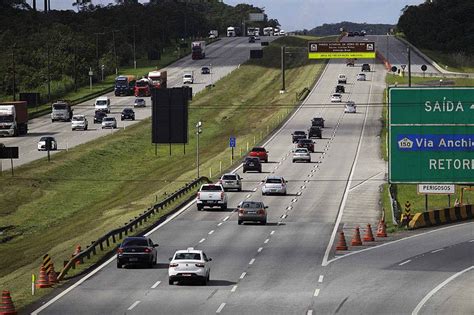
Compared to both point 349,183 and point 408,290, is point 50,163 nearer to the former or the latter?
point 349,183

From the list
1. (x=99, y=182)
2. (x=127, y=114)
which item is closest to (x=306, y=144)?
(x=99, y=182)

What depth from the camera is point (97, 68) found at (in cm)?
19950

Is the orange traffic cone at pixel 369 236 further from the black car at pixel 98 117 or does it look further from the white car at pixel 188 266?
the black car at pixel 98 117

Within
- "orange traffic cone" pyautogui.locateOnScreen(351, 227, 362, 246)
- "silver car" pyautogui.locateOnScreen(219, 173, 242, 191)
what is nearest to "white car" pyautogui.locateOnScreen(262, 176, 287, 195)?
"silver car" pyautogui.locateOnScreen(219, 173, 242, 191)

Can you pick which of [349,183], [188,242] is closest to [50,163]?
[349,183]

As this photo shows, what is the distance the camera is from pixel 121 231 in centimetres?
6209

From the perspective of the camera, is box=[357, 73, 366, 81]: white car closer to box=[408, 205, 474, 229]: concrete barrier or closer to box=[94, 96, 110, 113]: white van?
box=[94, 96, 110, 113]: white van

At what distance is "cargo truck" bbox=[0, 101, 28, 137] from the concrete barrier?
63.0 meters

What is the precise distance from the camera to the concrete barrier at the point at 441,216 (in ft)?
223

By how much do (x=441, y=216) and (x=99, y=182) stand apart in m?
39.4

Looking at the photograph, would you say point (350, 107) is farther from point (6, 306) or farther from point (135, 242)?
point (6, 306)

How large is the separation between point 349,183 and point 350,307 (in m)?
48.2

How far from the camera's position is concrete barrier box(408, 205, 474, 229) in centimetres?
6794

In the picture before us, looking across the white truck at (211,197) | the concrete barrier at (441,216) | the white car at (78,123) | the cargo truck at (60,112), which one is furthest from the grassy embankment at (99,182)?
the concrete barrier at (441,216)
